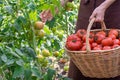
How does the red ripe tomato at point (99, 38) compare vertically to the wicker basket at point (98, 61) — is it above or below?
above

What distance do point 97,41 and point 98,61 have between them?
4.7 inches

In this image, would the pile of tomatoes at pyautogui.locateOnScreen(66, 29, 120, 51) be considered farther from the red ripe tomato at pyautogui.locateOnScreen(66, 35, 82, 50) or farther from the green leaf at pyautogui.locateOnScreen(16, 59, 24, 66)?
the green leaf at pyautogui.locateOnScreen(16, 59, 24, 66)

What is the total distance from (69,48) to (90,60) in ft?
0.50

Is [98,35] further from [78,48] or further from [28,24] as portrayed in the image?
[28,24]

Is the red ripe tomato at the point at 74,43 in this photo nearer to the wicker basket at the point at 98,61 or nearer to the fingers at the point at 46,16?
the wicker basket at the point at 98,61

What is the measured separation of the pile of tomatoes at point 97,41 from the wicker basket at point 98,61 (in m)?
0.04

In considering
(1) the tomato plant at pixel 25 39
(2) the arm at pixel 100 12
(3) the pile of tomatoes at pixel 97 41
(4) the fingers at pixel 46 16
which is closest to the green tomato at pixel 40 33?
(1) the tomato plant at pixel 25 39

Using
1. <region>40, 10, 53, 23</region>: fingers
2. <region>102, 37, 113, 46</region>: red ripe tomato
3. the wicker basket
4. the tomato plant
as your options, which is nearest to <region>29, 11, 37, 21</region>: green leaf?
the tomato plant

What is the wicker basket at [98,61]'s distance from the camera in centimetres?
180

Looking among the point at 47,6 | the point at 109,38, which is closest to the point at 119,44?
the point at 109,38

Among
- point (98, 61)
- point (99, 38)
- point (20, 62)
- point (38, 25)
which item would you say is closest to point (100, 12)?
point (99, 38)

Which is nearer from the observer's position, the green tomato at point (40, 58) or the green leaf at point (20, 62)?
the green leaf at point (20, 62)

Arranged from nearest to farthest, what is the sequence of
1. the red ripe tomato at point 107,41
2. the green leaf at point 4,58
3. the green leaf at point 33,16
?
1. the green leaf at point 4,58
2. the red ripe tomato at point 107,41
3. the green leaf at point 33,16

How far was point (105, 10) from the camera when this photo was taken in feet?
6.68
